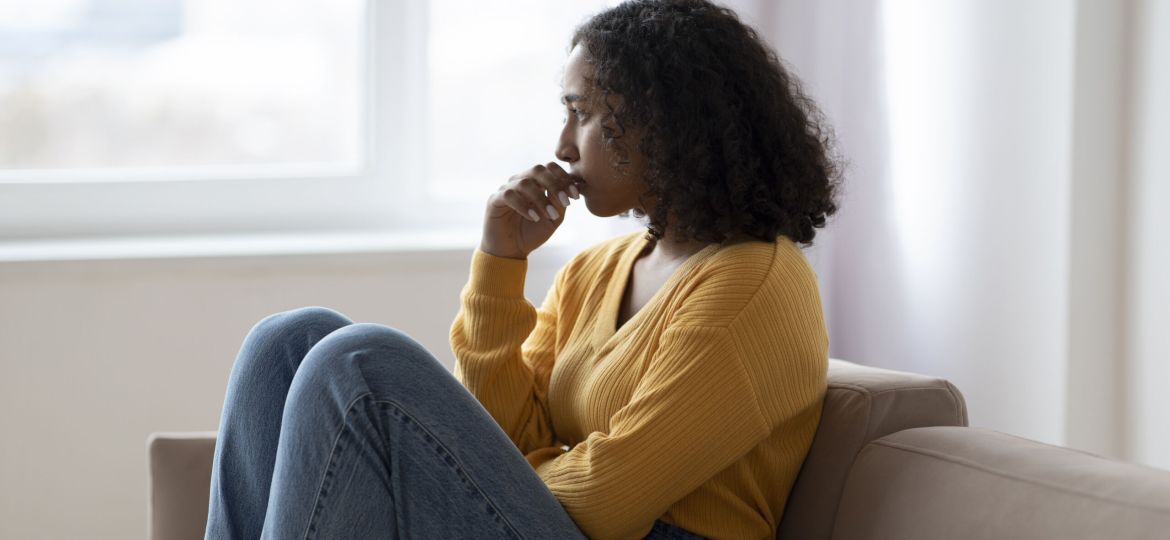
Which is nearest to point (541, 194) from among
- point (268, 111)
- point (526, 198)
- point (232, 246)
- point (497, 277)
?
point (526, 198)

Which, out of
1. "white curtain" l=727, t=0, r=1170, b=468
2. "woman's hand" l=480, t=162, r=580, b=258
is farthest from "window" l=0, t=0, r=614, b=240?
"woman's hand" l=480, t=162, r=580, b=258

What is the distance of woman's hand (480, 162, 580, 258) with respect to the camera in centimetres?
154

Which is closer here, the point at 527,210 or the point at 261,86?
the point at 527,210

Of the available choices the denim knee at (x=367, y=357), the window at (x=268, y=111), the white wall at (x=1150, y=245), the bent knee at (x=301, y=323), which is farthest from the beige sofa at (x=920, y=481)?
the window at (x=268, y=111)

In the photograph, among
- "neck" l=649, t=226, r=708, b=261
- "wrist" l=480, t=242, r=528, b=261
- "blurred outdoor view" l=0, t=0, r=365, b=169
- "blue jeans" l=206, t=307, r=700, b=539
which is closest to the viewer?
"blue jeans" l=206, t=307, r=700, b=539

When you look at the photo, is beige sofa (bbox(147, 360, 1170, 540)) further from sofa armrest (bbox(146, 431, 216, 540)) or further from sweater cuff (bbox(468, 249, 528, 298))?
sweater cuff (bbox(468, 249, 528, 298))

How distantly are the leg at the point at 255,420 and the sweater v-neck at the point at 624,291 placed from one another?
33 centimetres

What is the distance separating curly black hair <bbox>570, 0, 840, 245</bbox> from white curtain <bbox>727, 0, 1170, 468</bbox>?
0.98 ft

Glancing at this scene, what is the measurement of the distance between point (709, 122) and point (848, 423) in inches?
14.8

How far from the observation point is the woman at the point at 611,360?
1.17 m

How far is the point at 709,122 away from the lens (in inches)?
55.2

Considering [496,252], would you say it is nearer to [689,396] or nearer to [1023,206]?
[689,396]

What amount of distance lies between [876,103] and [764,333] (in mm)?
1045

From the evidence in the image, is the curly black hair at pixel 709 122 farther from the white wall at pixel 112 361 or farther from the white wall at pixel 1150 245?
the white wall at pixel 112 361
